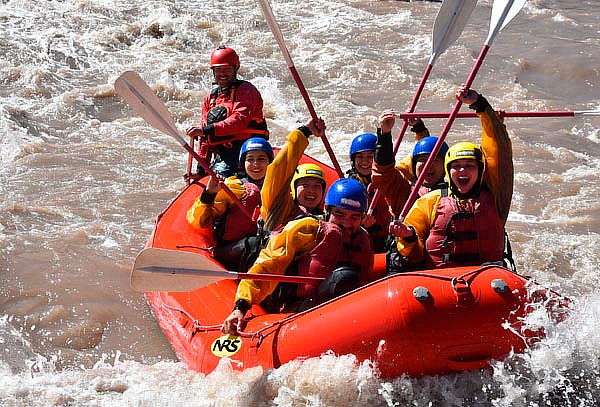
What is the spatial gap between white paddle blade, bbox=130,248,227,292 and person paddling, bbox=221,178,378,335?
7.0 inches

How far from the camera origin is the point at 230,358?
374 centimetres

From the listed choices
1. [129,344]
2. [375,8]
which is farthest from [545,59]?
[129,344]

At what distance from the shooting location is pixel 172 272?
3.81 meters

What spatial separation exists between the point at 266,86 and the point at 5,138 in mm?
3359

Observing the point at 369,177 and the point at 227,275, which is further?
the point at 369,177

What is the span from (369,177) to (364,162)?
100 millimetres

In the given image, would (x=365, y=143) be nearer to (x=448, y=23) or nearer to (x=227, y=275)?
(x=448, y=23)

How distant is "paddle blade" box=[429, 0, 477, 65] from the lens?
473cm

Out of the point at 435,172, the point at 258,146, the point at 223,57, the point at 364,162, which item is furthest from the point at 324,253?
the point at 223,57

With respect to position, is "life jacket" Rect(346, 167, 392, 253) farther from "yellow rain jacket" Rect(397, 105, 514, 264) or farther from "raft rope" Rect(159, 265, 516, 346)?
"raft rope" Rect(159, 265, 516, 346)

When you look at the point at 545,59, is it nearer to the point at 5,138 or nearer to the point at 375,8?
the point at 375,8

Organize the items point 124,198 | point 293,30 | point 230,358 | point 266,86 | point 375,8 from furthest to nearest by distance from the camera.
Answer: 1. point 375,8
2. point 293,30
3. point 266,86
4. point 124,198
5. point 230,358

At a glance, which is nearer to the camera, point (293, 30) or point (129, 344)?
point (129, 344)

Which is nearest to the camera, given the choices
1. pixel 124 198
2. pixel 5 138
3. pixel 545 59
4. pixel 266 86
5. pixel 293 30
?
pixel 124 198
